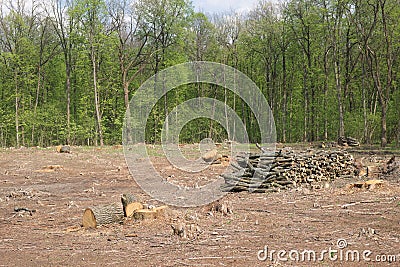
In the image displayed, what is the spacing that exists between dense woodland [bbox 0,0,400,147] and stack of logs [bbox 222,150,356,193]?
18.7 m

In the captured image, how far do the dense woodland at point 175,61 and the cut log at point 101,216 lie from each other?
25.6m

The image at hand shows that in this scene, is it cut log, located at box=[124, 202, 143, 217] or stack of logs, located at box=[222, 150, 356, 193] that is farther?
stack of logs, located at box=[222, 150, 356, 193]

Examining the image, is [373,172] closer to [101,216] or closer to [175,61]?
[101,216]

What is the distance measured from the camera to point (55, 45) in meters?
39.6

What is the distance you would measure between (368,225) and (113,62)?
3508 cm

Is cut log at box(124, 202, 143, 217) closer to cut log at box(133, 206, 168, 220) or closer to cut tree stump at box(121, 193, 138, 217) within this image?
cut tree stump at box(121, 193, 138, 217)

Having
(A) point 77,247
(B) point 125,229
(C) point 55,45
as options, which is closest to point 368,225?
(B) point 125,229

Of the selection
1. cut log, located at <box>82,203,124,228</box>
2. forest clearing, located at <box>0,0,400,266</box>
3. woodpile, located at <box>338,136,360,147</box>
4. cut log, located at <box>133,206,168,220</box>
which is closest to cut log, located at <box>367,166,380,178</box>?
forest clearing, located at <box>0,0,400,266</box>

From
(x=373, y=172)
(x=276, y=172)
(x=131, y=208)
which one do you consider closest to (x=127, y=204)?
(x=131, y=208)

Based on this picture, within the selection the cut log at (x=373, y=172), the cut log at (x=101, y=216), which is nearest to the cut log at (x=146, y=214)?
the cut log at (x=101, y=216)

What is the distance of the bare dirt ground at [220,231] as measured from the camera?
18.7 ft

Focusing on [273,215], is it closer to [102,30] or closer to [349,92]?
[102,30]

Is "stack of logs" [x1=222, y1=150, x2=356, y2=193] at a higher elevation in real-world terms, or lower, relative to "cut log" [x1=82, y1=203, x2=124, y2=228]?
higher

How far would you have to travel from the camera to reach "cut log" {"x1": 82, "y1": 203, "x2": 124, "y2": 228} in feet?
25.2
